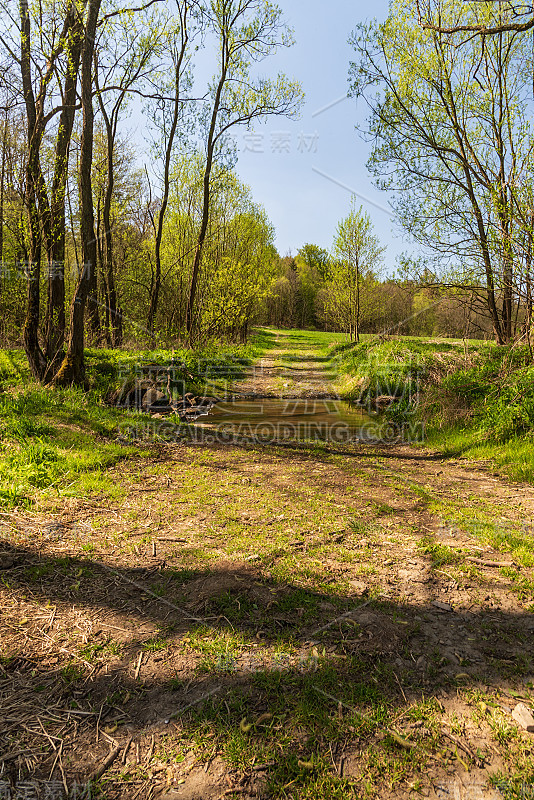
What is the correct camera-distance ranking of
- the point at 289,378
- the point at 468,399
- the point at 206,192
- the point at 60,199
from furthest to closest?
the point at 289,378 < the point at 206,192 < the point at 60,199 < the point at 468,399

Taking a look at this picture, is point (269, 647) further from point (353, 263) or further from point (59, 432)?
point (353, 263)

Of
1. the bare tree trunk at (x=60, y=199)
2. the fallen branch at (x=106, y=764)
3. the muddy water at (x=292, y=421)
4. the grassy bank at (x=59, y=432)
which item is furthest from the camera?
the bare tree trunk at (x=60, y=199)

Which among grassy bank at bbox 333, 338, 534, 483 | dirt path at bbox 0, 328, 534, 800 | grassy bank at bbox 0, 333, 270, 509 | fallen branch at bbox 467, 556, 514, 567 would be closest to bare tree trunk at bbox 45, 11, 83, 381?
grassy bank at bbox 0, 333, 270, 509

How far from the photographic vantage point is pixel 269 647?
2.44 meters

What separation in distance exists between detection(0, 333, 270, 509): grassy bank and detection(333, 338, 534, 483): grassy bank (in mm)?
5206

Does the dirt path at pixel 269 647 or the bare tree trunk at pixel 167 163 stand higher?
the bare tree trunk at pixel 167 163

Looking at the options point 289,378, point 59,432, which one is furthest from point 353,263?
point 59,432

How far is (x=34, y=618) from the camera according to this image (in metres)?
2.71

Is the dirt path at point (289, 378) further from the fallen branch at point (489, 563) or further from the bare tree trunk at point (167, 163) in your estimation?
the fallen branch at point (489, 563)

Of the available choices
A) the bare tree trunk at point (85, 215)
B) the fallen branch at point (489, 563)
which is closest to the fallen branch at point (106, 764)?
the fallen branch at point (489, 563)

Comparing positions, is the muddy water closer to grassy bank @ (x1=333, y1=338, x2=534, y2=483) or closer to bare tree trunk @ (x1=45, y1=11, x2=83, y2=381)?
grassy bank @ (x1=333, y1=338, x2=534, y2=483)

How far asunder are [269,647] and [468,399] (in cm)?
648

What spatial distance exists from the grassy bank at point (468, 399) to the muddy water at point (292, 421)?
83 centimetres

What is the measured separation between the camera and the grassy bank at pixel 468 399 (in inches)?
242
